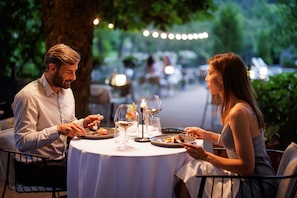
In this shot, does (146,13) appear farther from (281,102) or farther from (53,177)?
(53,177)

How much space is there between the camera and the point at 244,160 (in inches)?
92.6

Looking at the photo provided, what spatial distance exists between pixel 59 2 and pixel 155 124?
206cm

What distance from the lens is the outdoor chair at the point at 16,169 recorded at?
9.51 feet

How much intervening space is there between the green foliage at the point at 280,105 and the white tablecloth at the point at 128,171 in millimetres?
2251

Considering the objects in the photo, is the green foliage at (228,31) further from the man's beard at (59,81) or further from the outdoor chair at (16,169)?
the outdoor chair at (16,169)

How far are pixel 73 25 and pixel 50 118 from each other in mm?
1735

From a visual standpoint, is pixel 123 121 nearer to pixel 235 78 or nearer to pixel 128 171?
pixel 128 171

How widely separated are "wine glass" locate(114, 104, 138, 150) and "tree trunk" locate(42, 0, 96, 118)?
200 centimetres

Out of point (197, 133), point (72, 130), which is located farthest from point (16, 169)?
point (197, 133)

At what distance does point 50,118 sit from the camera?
2.94 m

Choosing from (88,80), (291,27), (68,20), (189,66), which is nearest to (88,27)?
(68,20)

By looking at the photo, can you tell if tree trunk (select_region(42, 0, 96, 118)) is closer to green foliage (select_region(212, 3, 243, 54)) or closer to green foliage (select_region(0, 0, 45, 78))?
green foliage (select_region(0, 0, 45, 78))

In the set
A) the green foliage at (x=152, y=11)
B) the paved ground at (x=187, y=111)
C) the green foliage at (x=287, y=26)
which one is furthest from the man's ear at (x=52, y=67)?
the green foliage at (x=287, y=26)

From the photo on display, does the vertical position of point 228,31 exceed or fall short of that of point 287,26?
it exceeds it
